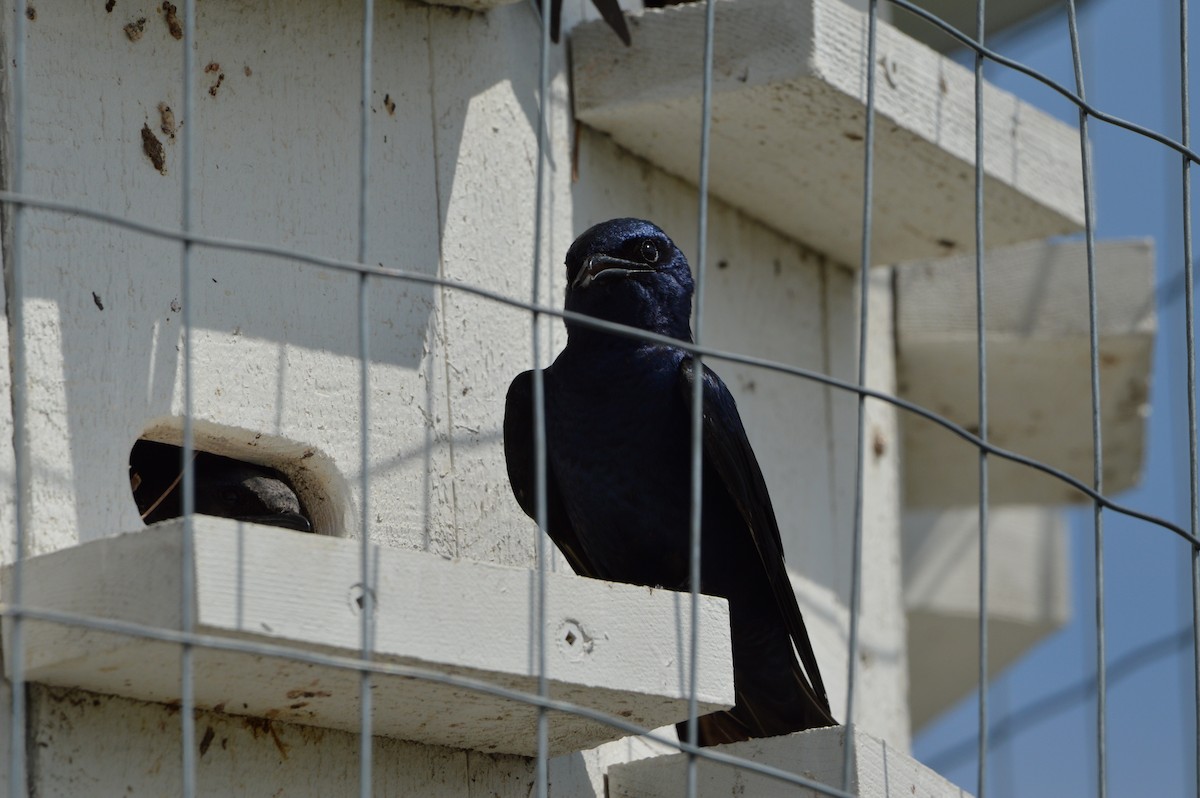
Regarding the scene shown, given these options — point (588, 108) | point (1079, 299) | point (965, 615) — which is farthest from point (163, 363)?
point (965, 615)

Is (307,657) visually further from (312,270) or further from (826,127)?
(826,127)

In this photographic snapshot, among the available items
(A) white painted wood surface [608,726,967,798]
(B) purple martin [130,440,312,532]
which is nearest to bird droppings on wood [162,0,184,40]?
(B) purple martin [130,440,312,532]

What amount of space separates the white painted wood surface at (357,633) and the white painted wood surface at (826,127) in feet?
4.43

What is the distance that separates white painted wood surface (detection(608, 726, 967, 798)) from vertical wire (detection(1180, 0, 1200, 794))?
1.51ft

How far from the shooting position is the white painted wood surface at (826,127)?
13.6 feet

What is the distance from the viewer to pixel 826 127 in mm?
4340

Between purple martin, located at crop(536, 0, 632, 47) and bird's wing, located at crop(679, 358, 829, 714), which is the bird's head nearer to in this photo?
bird's wing, located at crop(679, 358, 829, 714)

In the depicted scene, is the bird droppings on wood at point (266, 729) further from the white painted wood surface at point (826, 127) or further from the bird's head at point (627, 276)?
the white painted wood surface at point (826, 127)

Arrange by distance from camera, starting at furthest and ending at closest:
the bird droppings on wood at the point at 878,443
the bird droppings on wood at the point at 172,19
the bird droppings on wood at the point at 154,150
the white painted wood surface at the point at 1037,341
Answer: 1. the white painted wood surface at the point at 1037,341
2. the bird droppings on wood at the point at 878,443
3. the bird droppings on wood at the point at 172,19
4. the bird droppings on wood at the point at 154,150

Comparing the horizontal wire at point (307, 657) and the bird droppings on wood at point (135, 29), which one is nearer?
the horizontal wire at point (307, 657)

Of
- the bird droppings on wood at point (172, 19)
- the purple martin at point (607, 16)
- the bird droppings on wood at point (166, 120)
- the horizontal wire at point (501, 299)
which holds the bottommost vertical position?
the horizontal wire at point (501, 299)

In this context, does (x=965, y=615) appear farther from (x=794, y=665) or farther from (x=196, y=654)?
(x=196, y=654)

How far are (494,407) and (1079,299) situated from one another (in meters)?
2.26

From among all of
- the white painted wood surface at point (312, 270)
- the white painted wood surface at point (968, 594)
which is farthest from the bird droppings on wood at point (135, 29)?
the white painted wood surface at point (968, 594)
